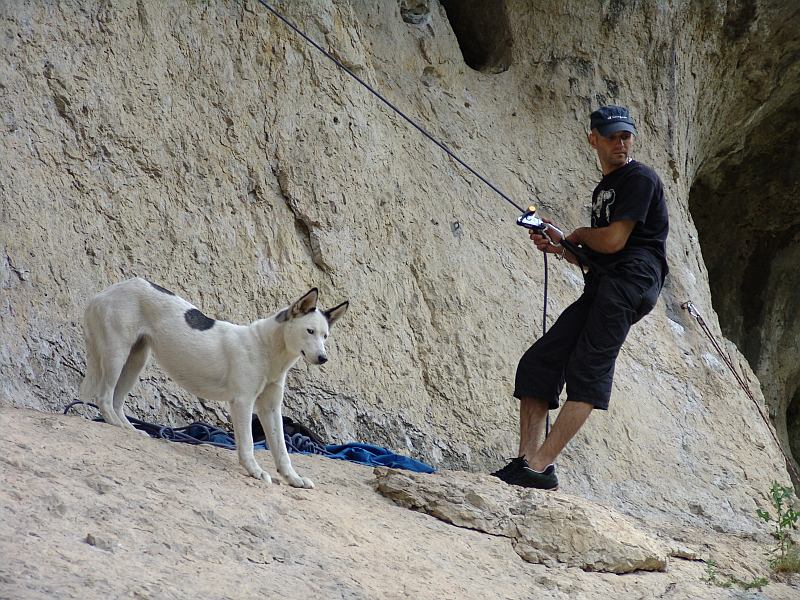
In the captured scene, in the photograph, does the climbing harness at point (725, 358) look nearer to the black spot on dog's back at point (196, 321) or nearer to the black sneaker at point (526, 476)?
the black sneaker at point (526, 476)

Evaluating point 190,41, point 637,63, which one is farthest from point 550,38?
point 190,41

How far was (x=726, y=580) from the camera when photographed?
4.59 m

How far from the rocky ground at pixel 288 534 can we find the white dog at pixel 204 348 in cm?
25

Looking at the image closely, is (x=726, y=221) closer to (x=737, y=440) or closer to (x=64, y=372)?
(x=737, y=440)

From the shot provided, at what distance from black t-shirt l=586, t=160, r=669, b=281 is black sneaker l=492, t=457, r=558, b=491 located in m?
1.02

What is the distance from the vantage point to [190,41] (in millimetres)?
6090

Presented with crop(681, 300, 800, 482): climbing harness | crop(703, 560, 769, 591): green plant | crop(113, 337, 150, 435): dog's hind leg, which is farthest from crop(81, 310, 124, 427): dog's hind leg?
crop(681, 300, 800, 482): climbing harness

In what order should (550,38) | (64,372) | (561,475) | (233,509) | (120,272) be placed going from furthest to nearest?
1. (550,38)
2. (561,475)
3. (120,272)
4. (64,372)
5. (233,509)

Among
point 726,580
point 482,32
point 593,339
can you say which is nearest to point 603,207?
point 593,339

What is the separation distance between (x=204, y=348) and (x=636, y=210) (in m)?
2.05

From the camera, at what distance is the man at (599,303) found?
4.74 meters

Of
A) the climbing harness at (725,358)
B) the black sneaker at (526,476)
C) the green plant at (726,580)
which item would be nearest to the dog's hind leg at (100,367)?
the black sneaker at (526,476)

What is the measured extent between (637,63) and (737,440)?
3355 millimetres

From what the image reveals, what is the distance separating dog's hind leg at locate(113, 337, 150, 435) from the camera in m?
4.33
